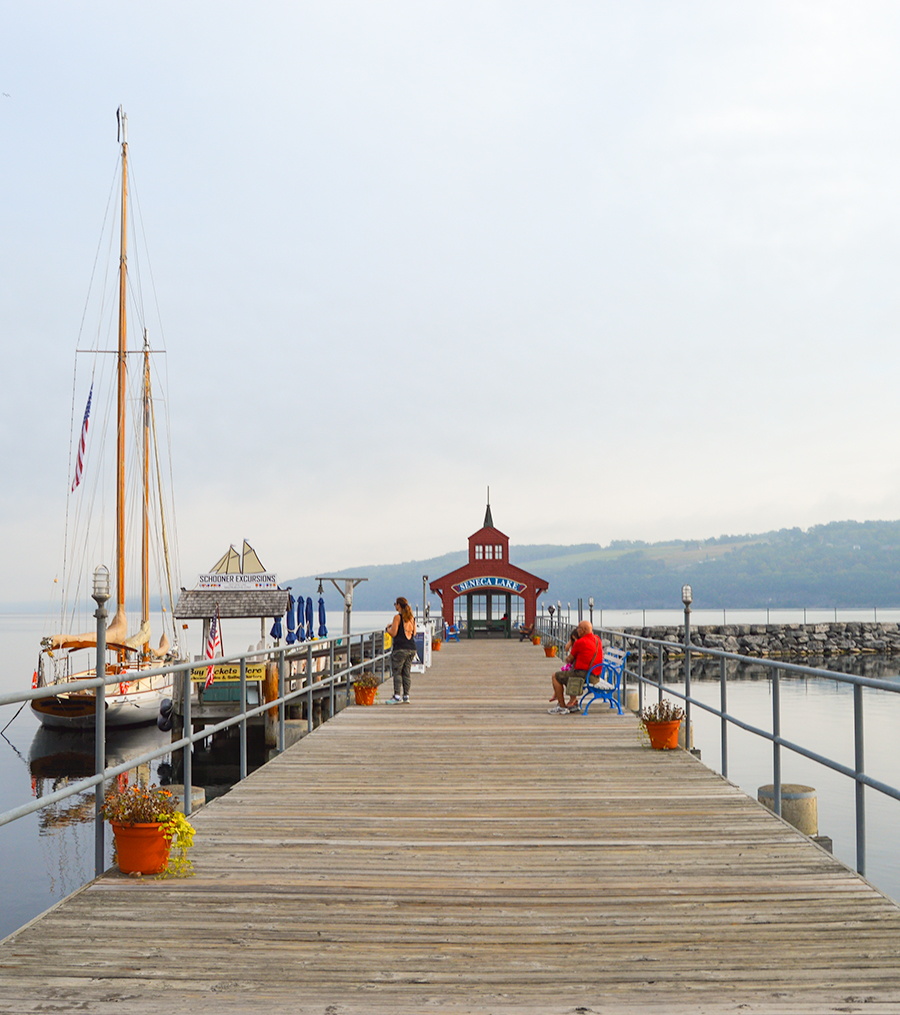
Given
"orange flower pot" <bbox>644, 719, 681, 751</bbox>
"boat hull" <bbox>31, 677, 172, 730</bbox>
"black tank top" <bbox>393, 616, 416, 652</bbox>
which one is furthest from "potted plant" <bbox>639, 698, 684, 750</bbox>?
"boat hull" <bbox>31, 677, 172, 730</bbox>

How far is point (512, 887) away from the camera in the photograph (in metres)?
4.94

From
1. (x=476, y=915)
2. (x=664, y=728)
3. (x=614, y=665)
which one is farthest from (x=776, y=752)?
(x=614, y=665)

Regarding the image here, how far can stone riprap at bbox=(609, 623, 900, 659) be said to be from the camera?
5978 centimetres

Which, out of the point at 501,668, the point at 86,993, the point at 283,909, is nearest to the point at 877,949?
the point at 283,909

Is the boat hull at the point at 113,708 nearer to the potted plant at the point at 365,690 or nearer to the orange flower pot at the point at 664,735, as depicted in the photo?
the potted plant at the point at 365,690

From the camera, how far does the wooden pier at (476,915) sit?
3574mm

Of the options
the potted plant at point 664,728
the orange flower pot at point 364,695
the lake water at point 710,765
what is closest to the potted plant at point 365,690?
the orange flower pot at point 364,695

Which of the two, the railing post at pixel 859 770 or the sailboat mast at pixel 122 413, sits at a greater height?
the sailboat mast at pixel 122 413

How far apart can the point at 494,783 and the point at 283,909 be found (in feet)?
12.1

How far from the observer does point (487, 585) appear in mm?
41281

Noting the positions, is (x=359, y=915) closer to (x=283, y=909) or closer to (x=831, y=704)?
(x=283, y=909)

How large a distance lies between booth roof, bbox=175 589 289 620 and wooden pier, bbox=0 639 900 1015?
78.0 feet

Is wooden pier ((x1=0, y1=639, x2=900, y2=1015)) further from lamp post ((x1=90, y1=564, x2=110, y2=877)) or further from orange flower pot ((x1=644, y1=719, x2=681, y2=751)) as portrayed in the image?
orange flower pot ((x1=644, y1=719, x2=681, y2=751))

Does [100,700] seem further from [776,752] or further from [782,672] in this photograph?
[782,672]
